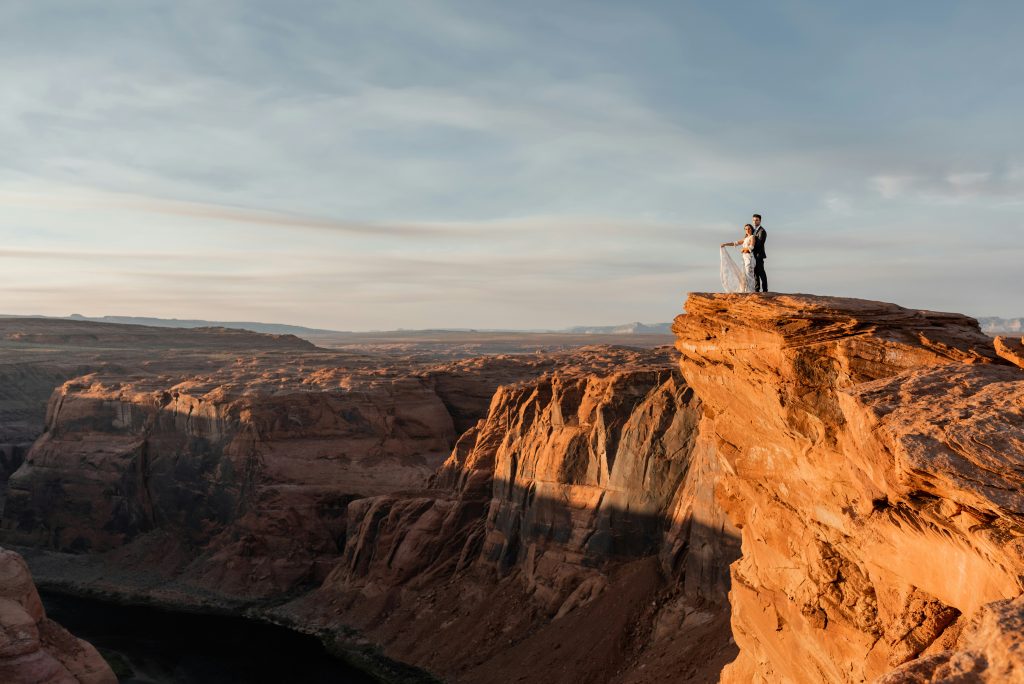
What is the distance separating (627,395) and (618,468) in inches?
151

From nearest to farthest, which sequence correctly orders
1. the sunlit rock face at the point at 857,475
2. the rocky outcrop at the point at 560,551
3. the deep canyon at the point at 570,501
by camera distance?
the sunlit rock face at the point at 857,475
the deep canyon at the point at 570,501
the rocky outcrop at the point at 560,551

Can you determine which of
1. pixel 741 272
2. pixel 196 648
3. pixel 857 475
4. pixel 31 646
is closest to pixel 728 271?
pixel 741 272

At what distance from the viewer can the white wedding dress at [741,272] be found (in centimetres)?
2383

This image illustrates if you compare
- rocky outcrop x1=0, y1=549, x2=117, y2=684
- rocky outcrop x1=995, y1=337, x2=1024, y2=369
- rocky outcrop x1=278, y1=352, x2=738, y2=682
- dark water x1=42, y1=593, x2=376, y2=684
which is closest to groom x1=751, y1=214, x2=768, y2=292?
rocky outcrop x1=995, y1=337, x2=1024, y2=369

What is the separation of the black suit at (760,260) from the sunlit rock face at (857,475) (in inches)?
68.1

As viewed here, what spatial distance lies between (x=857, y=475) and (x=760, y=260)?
27.0 ft

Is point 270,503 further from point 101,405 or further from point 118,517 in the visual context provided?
point 101,405

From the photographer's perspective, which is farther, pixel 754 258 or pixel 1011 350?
pixel 754 258

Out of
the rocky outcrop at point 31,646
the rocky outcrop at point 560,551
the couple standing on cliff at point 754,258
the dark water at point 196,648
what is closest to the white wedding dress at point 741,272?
the couple standing on cliff at point 754,258

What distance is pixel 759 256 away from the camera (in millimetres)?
23906

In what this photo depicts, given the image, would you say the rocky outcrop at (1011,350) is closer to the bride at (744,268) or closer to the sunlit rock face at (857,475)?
the sunlit rock face at (857,475)

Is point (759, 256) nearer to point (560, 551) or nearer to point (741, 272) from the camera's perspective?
point (741, 272)

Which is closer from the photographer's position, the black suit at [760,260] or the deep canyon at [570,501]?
the deep canyon at [570,501]

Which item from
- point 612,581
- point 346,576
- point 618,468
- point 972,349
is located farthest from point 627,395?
point 972,349
